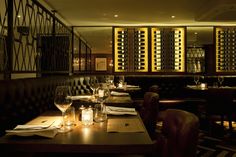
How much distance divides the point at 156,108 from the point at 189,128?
1.22 meters

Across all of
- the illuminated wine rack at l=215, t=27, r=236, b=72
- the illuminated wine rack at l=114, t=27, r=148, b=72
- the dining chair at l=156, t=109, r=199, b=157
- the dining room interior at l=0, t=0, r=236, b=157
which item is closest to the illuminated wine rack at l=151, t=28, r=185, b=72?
the dining room interior at l=0, t=0, r=236, b=157

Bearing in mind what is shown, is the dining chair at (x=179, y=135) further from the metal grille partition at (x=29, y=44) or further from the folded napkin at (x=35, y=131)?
the metal grille partition at (x=29, y=44)

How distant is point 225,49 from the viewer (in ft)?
28.3

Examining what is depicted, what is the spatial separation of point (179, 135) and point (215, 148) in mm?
3488

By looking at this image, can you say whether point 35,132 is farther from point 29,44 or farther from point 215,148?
point 215,148

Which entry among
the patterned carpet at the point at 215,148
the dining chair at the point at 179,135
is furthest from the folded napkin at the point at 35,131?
the patterned carpet at the point at 215,148

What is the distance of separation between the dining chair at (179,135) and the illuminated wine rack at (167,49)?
23.6 feet

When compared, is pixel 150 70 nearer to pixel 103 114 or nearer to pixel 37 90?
pixel 37 90

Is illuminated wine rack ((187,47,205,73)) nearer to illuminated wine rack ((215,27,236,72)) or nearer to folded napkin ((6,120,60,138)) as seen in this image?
illuminated wine rack ((215,27,236,72))

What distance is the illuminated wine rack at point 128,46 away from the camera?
864cm

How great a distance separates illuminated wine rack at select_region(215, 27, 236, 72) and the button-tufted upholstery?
21.1 feet

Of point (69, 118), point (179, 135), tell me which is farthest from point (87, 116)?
point (179, 135)

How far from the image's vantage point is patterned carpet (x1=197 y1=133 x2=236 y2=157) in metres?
4.14

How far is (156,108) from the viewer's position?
2.47 meters
